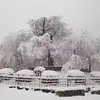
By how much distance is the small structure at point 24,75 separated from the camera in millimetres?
2938

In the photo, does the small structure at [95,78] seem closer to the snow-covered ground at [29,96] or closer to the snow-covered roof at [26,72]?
the snow-covered ground at [29,96]

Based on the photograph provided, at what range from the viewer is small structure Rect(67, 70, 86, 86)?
2.80 metres

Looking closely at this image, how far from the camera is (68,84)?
278 cm

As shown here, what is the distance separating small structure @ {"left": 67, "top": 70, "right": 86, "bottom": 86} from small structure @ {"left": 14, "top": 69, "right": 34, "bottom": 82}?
2.13 ft

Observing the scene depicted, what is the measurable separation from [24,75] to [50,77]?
0.47 metres

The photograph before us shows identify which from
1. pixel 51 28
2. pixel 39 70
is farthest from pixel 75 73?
pixel 51 28

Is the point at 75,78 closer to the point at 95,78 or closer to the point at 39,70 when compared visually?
the point at 95,78

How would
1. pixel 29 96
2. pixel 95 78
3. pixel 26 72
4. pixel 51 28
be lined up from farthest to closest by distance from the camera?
pixel 51 28 < pixel 26 72 < pixel 95 78 < pixel 29 96

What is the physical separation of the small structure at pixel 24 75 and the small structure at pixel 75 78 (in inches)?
25.5

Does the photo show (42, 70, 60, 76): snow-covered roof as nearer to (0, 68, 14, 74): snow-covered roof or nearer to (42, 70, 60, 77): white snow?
(42, 70, 60, 77): white snow

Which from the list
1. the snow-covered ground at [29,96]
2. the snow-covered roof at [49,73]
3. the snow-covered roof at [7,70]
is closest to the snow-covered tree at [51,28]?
the snow-covered roof at [49,73]

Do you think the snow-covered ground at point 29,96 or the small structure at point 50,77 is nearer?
the snow-covered ground at point 29,96

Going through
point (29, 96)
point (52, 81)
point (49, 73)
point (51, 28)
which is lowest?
point (29, 96)

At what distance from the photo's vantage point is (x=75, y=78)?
2855 mm
